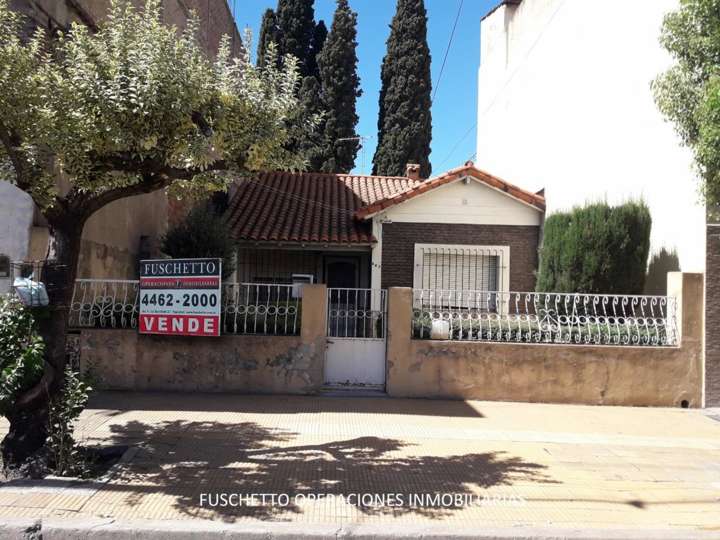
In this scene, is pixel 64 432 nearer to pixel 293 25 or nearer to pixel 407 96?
pixel 407 96

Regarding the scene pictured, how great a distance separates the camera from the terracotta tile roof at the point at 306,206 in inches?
517

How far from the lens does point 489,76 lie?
20.2 meters

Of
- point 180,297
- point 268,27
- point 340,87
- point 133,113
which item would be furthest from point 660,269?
point 268,27

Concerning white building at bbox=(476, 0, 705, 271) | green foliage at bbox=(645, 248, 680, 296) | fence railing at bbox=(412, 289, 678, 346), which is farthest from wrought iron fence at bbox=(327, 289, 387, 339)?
green foliage at bbox=(645, 248, 680, 296)

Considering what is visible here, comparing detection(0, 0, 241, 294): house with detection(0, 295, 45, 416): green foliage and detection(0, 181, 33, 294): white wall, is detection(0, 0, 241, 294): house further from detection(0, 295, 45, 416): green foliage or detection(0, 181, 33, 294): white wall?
detection(0, 295, 45, 416): green foliage

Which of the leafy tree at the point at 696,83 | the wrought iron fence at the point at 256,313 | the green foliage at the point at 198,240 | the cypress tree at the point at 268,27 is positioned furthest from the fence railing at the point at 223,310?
the cypress tree at the point at 268,27

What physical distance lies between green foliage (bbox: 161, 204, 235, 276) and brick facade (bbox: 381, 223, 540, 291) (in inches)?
151

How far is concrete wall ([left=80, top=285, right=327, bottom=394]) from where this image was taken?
871 cm

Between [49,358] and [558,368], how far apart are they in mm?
6763

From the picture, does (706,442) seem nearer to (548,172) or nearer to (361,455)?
(361,455)

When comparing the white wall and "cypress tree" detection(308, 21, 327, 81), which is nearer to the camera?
the white wall

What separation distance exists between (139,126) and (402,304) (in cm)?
462

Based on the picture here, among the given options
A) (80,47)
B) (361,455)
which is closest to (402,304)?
(361,455)

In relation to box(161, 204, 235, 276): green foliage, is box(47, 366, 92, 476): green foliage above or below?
below
